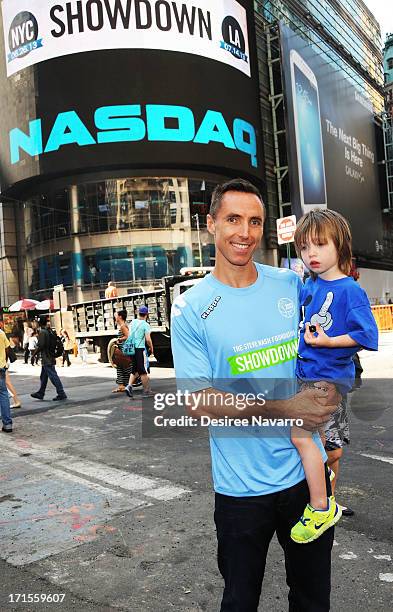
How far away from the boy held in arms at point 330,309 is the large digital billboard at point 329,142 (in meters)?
43.3

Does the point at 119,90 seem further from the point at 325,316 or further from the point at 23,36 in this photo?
the point at 325,316

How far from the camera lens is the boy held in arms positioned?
8.42 ft

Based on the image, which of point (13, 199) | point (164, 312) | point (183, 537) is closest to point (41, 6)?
point (13, 199)

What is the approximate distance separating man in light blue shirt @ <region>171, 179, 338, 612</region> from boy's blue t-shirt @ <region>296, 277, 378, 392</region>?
14.7 inches

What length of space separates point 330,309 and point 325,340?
0.20 meters

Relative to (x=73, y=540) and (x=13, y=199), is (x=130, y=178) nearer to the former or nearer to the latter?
(x=13, y=199)

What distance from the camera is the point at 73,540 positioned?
4.20 metres

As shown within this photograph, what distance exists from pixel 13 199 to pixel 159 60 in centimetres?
1701

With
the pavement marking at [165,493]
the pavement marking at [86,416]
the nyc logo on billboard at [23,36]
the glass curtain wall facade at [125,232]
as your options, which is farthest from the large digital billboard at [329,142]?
the pavement marking at [165,493]

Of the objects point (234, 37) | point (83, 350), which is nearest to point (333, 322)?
point (83, 350)

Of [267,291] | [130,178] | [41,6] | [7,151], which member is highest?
[41,6]

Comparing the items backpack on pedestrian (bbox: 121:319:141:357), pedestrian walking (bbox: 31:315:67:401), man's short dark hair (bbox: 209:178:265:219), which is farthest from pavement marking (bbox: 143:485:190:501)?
pedestrian walking (bbox: 31:315:67:401)

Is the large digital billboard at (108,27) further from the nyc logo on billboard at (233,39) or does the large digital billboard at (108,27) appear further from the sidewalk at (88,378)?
the sidewalk at (88,378)

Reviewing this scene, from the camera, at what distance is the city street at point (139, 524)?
3.32 m
